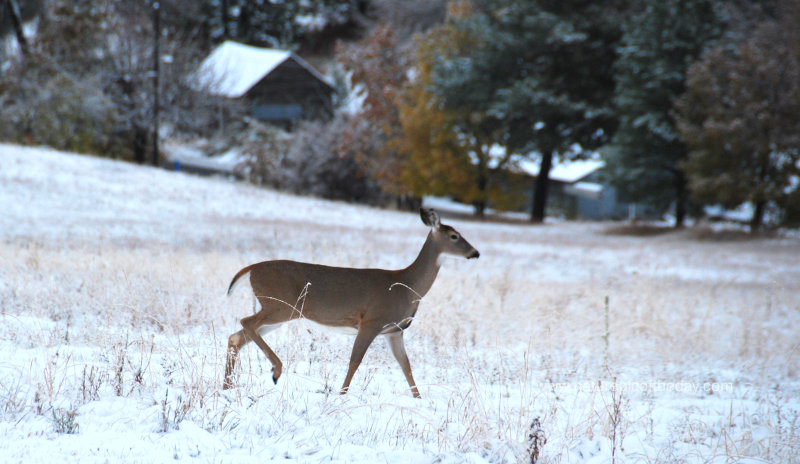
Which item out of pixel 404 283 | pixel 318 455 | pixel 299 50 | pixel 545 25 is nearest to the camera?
pixel 318 455

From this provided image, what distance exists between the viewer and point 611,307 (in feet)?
34.6

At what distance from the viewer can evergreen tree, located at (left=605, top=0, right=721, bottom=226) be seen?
2614 centimetres

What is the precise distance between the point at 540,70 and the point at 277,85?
24.3m

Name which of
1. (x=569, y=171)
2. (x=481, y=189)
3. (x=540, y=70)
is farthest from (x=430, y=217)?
(x=569, y=171)

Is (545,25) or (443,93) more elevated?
(545,25)

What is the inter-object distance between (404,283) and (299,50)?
63620 mm

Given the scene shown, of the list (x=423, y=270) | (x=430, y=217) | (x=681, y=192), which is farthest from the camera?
(x=681, y=192)

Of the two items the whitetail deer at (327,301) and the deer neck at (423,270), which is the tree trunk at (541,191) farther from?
the whitetail deer at (327,301)

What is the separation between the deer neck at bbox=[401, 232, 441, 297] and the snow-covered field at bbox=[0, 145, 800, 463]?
2.42 ft

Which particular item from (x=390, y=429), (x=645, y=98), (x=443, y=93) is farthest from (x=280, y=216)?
(x=390, y=429)

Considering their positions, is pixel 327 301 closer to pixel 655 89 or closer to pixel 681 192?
pixel 655 89

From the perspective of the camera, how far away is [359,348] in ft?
16.2

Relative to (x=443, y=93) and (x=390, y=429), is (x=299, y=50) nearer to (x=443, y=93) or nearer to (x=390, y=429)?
(x=443, y=93)

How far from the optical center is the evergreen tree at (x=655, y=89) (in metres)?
26.1
